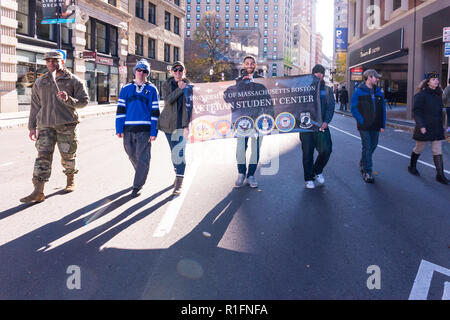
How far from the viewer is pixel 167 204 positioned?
5.70m

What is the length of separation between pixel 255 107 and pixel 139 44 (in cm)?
3685

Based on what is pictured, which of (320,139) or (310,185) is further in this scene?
(320,139)

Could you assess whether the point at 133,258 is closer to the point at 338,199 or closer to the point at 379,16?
the point at 338,199

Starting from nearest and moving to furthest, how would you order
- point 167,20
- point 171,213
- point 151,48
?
point 171,213 < point 151,48 < point 167,20

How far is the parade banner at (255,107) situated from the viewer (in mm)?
6840

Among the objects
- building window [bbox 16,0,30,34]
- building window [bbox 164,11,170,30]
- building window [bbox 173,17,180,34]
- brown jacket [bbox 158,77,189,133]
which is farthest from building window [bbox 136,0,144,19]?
brown jacket [bbox 158,77,189,133]

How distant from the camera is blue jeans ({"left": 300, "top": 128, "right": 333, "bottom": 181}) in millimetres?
6871

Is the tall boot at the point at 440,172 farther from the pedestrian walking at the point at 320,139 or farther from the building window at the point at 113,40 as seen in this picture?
the building window at the point at 113,40

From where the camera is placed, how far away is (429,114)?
310 inches

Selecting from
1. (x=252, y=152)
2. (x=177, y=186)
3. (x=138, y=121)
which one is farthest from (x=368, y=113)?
(x=138, y=121)

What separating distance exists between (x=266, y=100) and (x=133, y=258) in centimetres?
406

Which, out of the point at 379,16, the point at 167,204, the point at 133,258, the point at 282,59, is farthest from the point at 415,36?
the point at 282,59

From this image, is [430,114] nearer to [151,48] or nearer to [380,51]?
[380,51]

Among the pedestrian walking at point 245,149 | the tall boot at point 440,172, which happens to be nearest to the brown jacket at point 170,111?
the pedestrian walking at point 245,149
